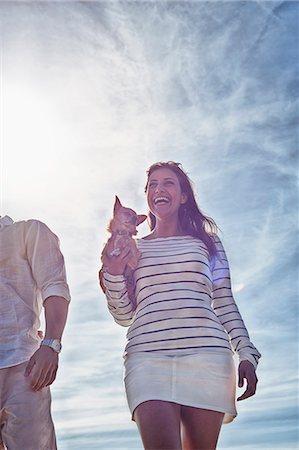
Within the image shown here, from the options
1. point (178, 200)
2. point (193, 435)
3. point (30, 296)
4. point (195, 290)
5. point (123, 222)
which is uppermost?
point (178, 200)

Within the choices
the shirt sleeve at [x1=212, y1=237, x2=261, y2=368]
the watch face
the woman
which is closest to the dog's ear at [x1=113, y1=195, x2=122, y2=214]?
the woman

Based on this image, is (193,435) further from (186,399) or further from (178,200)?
(178,200)

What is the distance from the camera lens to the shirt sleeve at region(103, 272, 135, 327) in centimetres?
498

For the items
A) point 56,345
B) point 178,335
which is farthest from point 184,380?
point 56,345

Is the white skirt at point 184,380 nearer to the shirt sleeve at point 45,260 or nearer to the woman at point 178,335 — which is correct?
the woman at point 178,335

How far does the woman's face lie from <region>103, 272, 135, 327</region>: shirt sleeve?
69cm

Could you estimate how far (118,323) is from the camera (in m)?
5.18

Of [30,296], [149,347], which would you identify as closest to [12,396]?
[30,296]

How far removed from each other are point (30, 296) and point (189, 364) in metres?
1.08

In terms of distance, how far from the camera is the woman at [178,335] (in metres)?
4.55

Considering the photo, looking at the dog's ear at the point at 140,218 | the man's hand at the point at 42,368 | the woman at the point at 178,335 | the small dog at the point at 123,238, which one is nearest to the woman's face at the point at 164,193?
the woman at the point at 178,335

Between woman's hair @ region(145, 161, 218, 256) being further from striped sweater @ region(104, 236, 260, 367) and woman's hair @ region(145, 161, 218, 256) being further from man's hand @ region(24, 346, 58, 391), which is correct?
man's hand @ region(24, 346, 58, 391)

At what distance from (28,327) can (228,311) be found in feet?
5.06

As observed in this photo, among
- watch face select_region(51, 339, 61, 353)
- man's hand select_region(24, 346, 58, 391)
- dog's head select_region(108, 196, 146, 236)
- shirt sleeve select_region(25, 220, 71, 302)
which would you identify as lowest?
man's hand select_region(24, 346, 58, 391)
